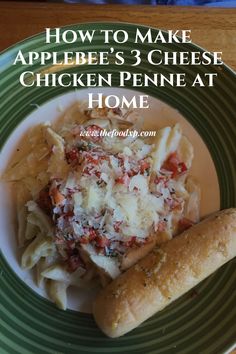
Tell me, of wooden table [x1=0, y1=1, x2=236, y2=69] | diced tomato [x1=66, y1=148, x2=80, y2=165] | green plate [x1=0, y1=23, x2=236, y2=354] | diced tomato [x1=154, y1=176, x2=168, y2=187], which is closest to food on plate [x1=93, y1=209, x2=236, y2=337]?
green plate [x1=0, y1=23, x2=236, y2=354]

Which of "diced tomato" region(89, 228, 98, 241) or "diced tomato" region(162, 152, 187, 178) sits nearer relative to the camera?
"diced tomato" region(89, 228, 98, 241)

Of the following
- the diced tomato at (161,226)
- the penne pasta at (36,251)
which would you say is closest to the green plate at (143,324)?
the penne pasta at (36,251)

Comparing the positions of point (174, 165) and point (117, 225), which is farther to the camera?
point (174, 165)

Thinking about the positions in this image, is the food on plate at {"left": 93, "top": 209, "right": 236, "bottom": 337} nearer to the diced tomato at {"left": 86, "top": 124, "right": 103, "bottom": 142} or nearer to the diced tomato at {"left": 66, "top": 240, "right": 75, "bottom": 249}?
the diced tomato at {"left": 66, "top": 240, "right": 75, "bottom": 249}

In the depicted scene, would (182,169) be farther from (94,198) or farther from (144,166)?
(94,198)

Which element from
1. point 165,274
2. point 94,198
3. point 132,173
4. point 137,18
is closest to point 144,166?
point 132,173

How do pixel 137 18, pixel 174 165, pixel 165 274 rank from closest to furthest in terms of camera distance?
pixel 165 274
pixel 174 165
pixel 137 18

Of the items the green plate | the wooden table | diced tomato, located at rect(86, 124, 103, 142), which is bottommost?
the green plate
